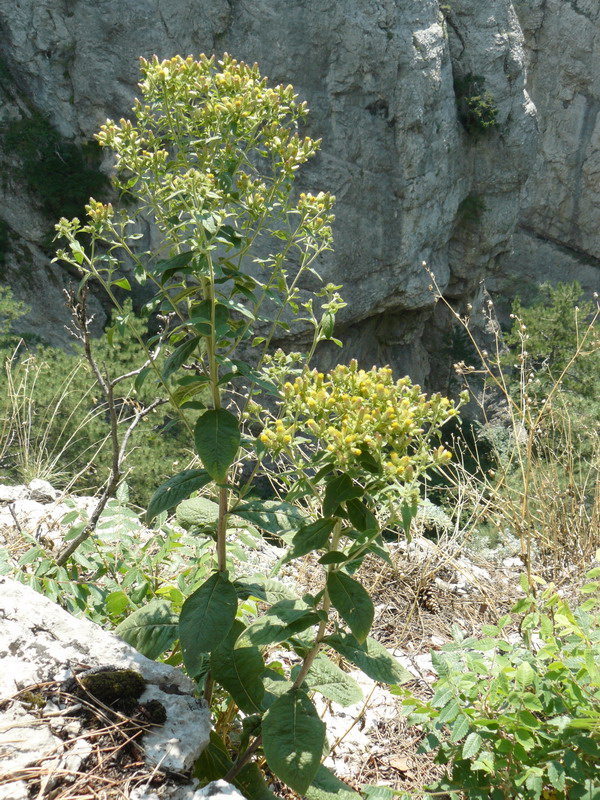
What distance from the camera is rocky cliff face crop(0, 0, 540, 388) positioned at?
36.5 ft

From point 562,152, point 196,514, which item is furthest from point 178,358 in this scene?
point 562,152

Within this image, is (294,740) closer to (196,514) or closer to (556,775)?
(556,775)

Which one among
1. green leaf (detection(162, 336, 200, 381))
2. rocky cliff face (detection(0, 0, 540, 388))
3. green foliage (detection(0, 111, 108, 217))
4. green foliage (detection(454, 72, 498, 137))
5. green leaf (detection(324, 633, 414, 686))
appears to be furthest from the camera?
green foliage (detection(454, 72, 498, 137))

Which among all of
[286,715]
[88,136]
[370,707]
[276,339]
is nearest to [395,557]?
[370,707]

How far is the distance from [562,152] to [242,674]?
67.3 feet

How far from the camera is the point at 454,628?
1459mm

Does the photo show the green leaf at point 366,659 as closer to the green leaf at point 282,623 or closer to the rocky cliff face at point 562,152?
the green leaf at point 282,623

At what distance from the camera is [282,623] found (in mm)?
1245

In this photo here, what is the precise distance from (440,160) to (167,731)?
1284cm

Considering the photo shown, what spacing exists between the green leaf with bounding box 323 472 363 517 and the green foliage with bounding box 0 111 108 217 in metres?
11.3

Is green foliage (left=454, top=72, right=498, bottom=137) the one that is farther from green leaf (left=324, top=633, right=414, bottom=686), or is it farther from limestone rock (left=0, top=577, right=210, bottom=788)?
limestone rock (left=0, top=577, right=210, bottom=788)

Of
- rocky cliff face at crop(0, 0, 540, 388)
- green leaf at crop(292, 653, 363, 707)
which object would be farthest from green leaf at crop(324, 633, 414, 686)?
rocky cliff face at crop(0, 0, 540, 388)

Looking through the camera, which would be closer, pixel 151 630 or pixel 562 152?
pixel 151 630

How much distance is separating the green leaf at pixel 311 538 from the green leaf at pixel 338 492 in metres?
0.03
